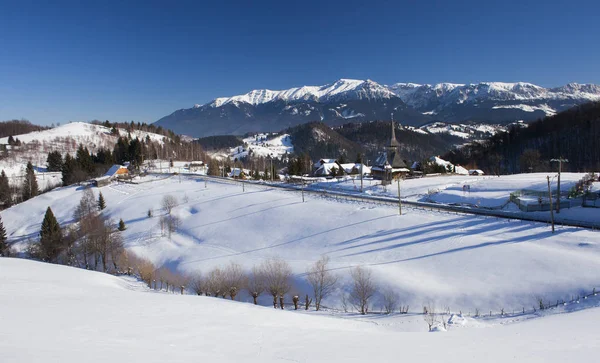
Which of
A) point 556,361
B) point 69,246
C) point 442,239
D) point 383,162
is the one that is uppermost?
point 383,162

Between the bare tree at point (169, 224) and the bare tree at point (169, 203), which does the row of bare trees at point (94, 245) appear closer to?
the bare tree at point (169, 224)

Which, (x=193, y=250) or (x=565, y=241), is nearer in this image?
(x=565, y=241)

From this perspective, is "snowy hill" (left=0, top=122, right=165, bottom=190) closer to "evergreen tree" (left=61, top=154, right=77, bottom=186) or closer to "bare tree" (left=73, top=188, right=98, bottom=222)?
"evergreen tree" (left=61, top=154, right=77, bottom=186)

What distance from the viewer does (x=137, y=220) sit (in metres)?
58.2

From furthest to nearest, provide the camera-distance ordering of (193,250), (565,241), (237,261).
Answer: (193,250) < (237,261) < (565,241)

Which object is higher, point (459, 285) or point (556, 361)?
point (556, 361)

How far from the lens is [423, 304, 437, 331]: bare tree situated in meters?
21.1

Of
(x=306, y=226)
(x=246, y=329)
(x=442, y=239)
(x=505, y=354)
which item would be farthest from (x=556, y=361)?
(x=306, y=226)

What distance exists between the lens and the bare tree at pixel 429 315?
69.3 ft

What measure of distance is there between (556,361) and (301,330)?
9415 millimetres

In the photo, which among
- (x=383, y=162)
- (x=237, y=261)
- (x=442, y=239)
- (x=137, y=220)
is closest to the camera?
(x=442, y=239)

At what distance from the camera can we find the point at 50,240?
5000 centimetres

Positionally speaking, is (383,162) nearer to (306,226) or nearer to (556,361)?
(306,226)

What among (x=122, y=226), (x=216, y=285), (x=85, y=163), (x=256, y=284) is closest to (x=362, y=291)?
(x=256, y=284)
